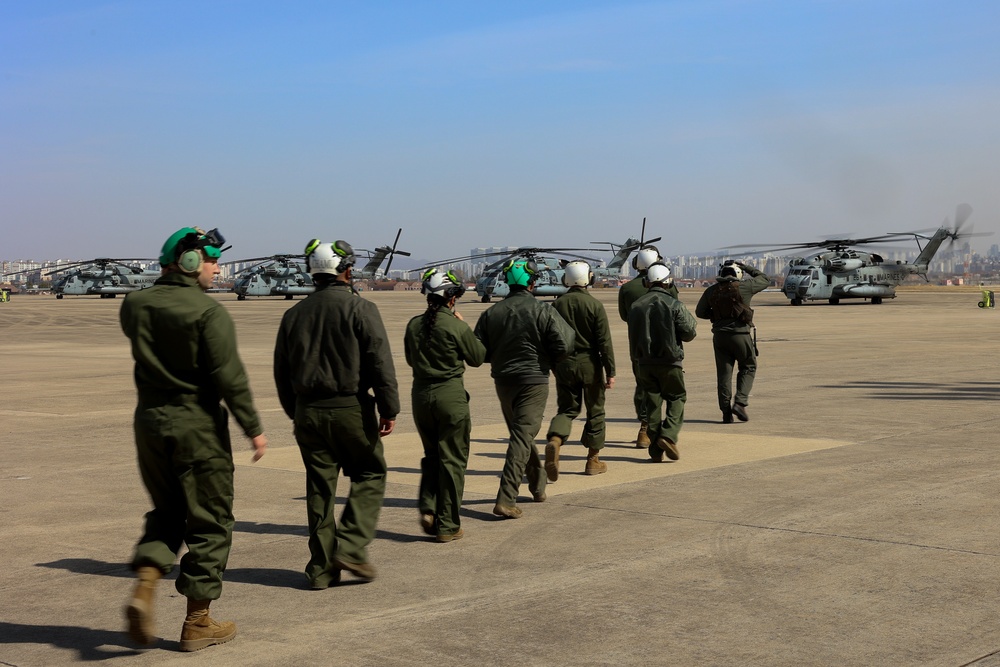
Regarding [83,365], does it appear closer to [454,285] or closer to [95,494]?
[95,494]

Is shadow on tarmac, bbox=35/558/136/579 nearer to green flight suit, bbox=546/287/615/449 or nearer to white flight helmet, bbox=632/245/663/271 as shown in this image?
green flight suit, bbox=546/287/615/449

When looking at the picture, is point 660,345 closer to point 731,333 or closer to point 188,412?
point 731,333

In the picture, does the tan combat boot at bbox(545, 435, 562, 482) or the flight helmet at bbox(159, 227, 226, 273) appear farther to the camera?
the tan combat boot at bbox(545, 435, 562, 482)

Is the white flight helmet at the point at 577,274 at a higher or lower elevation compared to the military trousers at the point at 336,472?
higher

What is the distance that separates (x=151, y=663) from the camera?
5.34 metres

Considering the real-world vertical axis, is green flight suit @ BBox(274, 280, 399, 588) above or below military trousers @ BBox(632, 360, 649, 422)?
above

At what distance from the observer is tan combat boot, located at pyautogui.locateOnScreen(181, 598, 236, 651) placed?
5.49 metres

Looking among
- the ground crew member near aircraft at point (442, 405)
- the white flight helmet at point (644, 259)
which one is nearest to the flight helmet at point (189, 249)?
the ground crew member near aircraft at point (442, 405)

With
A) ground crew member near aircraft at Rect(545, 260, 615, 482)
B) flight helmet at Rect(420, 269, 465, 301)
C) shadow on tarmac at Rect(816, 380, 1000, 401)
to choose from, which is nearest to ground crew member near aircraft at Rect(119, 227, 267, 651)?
flight helmet at Rect(420, 269, 465, 301)

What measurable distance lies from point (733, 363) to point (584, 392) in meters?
3.74

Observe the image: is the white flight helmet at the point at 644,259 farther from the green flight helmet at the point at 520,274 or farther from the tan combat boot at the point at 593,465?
the green flight helmet at the point at 520,274

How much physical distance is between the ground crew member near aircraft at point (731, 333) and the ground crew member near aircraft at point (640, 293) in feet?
2.92

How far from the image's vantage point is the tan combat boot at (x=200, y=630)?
5.49m

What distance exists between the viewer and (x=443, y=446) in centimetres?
780
